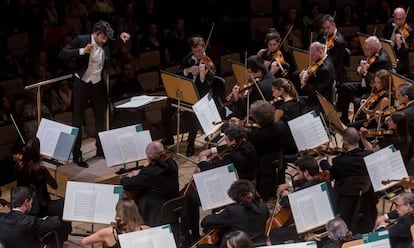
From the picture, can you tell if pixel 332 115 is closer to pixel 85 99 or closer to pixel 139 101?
pixel 139 101

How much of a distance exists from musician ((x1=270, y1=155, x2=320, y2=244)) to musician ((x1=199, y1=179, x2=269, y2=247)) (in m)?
0.35

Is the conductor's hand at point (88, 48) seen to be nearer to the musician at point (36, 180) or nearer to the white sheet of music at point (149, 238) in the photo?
the musician at point (36, 180)

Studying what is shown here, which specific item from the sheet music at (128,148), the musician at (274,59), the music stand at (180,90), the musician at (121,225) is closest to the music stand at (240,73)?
the musician at (274,59)

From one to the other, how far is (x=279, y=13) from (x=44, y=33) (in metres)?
4.61

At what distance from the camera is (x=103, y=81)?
938 centimetres

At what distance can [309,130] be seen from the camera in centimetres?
866

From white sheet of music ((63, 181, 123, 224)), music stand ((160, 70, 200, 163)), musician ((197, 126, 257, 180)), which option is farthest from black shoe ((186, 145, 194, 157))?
white sheet of music ((63, 181, 123, 224))

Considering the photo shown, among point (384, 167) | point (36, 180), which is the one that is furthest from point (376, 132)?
point (36, 180)

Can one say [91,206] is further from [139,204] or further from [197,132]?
[197,132]

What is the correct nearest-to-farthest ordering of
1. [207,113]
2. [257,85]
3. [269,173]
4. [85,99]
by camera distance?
[269,173] → [207,113] → [85,99] → [257,85]

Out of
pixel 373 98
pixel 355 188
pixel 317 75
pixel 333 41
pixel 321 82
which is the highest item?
pixel 333 41

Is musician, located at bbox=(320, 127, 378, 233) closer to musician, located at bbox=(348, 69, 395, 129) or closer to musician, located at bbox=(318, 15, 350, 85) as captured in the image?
musician, located at bbox=(348, 69, 395, 129)

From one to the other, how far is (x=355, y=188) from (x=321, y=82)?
2972mm

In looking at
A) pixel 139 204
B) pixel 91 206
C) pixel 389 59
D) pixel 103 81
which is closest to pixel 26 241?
pixel 91 206
